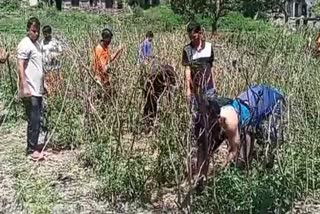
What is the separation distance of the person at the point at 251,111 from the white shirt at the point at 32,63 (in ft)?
8.30

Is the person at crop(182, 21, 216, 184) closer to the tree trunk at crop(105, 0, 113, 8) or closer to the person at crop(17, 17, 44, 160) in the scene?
the person at crop(17, 17, 44, 160)

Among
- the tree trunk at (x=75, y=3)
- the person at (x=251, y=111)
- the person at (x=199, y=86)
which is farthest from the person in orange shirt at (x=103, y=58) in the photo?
the tree trunk at (x=75, y=3)

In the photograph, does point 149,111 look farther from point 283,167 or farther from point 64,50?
point 64,50

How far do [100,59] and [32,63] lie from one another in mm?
1198

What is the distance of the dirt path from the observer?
19.5ft

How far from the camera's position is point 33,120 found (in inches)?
301

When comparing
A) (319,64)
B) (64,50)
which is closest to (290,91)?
(319,64)

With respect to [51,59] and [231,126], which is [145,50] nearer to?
[51,59]

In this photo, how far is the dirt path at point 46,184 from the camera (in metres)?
5.96

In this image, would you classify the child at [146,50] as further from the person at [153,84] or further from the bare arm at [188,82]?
the bare arm at [188,82]

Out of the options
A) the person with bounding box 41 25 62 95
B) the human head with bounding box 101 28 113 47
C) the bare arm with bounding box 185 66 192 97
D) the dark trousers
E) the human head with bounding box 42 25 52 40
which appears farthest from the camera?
the human head with bounding box 42 25 52 40

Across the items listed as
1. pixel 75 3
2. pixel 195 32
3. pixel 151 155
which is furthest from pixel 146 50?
pixel 75 3

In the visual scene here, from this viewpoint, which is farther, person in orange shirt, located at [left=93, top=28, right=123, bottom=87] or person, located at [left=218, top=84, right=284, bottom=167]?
person in orange shirt, located at [left=93, top=28, right=123, bottom=87]

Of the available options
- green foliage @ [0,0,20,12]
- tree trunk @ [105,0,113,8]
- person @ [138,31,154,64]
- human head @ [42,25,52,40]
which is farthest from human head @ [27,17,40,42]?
tree trunk @ [105,0,113,8]
